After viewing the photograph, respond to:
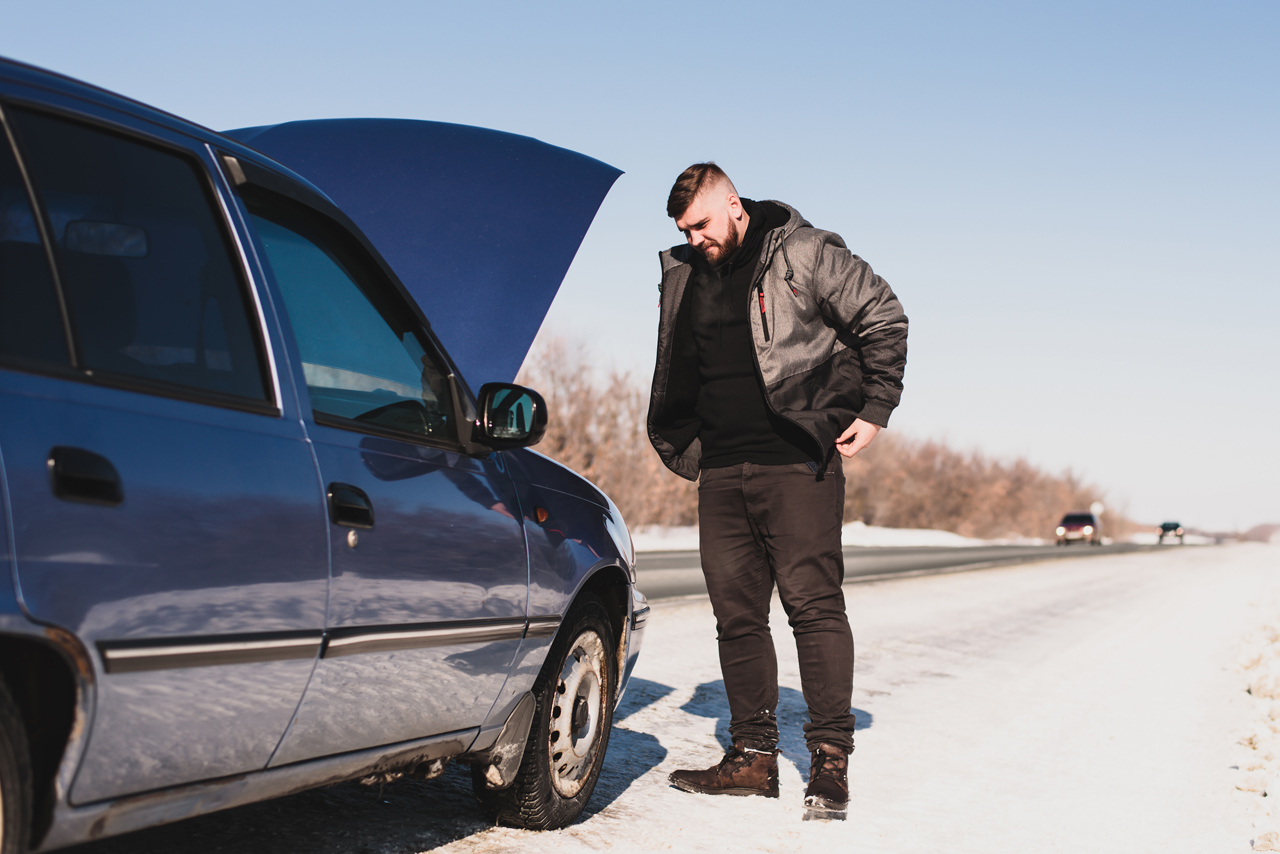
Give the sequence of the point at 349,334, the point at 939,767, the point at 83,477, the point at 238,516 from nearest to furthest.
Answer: the point at 83,477 < the point at 238,516 < the point at 349,334 < the point at 939,767

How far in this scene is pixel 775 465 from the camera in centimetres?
446

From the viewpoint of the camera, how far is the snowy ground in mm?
3809

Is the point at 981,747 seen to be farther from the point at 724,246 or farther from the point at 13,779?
the point at 13,779

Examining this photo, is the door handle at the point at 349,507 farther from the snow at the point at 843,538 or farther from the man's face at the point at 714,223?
the snow at the point at 843,538

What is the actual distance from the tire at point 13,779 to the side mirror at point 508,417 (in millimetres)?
1663

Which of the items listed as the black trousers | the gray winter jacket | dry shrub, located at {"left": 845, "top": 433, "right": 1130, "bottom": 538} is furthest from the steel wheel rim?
dry shrub, located at {"left": 845, "top": 433, "right": 1130, "bottom": 538}

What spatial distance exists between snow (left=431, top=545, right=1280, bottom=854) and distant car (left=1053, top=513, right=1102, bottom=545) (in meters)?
50.8

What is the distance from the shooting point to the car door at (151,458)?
199cm

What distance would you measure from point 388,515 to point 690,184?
2104mm

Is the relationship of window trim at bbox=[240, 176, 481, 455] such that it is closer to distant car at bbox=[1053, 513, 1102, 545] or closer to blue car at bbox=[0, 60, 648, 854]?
blue car at bbox=[0, 60, 648, 854]

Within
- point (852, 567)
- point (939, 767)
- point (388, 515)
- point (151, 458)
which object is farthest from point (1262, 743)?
point (852, 567)

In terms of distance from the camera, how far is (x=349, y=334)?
3.15 meters

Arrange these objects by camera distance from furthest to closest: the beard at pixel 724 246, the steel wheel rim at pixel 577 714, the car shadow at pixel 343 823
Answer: the beard at pixel 724 246, the steel wheel rim at pixel 577 714, the car shadow at pixel 343 823

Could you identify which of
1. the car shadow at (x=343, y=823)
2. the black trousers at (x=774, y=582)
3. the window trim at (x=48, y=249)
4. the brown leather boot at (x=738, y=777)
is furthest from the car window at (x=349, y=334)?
the brown leather boot at (x=738, y=777)
